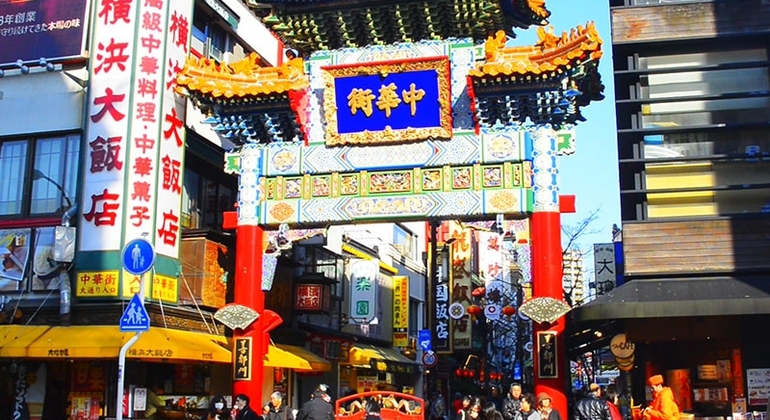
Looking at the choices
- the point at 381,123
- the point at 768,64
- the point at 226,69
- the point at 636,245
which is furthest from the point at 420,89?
the point at 768,64

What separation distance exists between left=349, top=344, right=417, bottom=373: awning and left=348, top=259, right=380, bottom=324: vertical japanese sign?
116 centimetres

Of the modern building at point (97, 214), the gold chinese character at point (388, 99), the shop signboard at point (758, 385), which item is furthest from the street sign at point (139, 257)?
the shop signboard at point (758, 385)

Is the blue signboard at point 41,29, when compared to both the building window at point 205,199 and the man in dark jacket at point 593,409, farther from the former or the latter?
the man in dark jacket at point 593,409

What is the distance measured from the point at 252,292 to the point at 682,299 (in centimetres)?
875

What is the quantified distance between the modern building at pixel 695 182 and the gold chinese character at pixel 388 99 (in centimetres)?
461

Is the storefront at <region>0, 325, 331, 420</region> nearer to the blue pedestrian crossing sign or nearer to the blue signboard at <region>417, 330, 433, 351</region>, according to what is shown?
the blue pedestrian crossing sign

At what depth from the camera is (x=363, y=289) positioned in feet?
102

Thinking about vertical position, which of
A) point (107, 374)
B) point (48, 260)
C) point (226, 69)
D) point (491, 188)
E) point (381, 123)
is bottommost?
point (107, 374)

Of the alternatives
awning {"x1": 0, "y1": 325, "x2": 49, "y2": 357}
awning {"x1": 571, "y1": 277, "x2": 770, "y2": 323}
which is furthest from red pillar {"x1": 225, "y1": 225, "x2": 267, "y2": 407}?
awning {"x1": 571, "y1": 277, "x2": 770, "y2": 323}

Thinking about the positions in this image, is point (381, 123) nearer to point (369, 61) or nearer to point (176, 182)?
point (369, 61)

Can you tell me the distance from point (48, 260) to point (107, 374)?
110 inches

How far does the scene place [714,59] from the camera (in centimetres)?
1703

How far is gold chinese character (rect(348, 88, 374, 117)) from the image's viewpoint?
61.1 ft

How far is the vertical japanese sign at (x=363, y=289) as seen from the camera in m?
30.5
